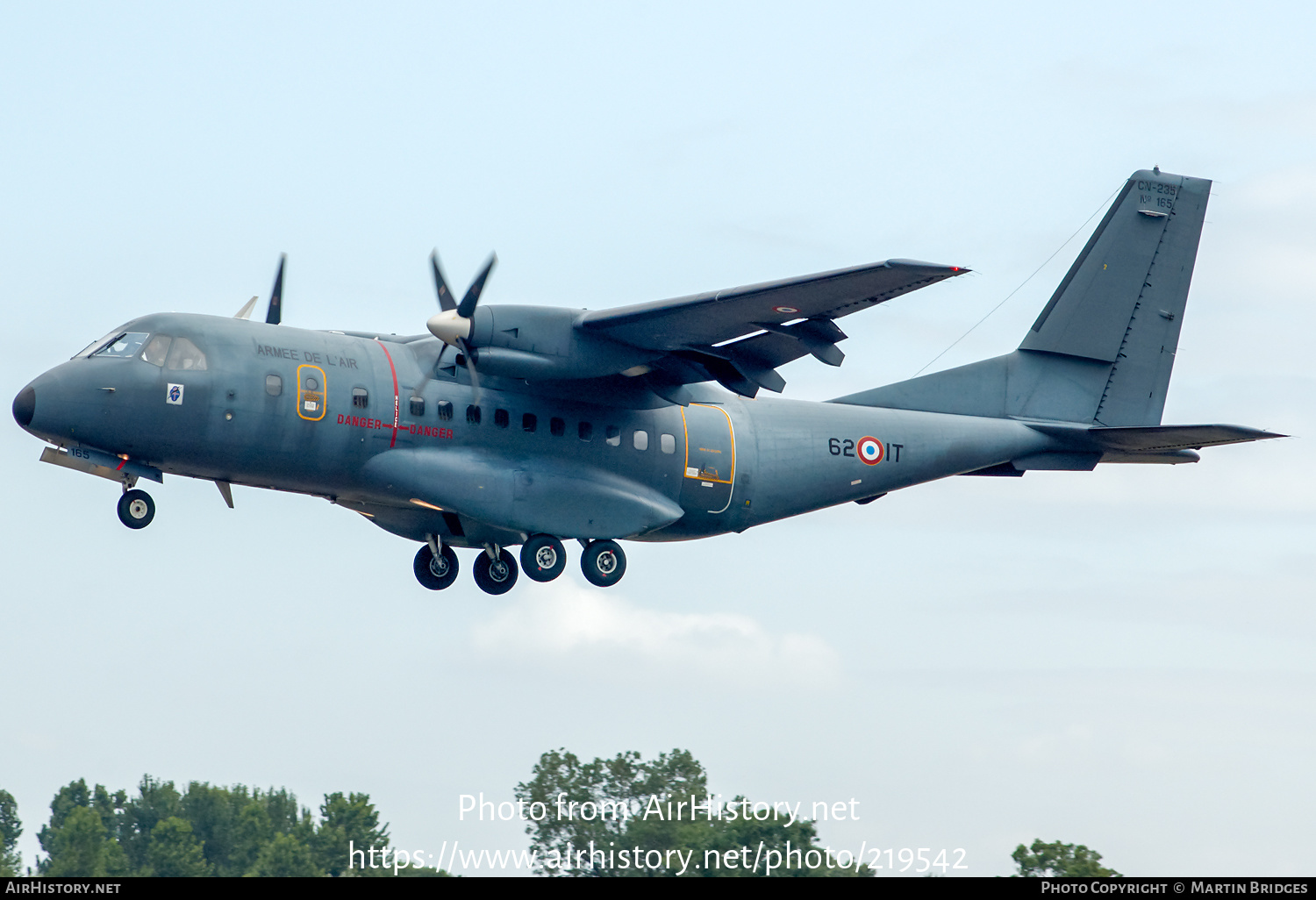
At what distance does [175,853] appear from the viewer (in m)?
40.2

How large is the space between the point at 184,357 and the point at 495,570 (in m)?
6.70

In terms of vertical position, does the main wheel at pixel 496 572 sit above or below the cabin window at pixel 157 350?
below

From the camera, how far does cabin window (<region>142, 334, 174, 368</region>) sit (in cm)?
2219

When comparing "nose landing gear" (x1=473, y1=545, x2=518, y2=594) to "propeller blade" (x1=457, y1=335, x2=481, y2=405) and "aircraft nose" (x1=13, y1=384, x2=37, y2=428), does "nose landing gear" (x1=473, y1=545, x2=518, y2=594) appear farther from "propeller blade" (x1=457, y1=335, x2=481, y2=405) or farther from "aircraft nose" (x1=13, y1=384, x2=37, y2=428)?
"aircraft nose" (x1=13, y1=384, x2=37, y2=428)

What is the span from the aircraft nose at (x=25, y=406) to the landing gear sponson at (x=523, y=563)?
702cm

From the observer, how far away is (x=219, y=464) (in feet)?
73.9

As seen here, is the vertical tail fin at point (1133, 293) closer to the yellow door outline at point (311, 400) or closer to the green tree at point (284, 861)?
the yellow door outline at point (311, 400)

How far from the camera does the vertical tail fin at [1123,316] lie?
29078mm

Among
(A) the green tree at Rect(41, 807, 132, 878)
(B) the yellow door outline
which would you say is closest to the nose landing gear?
(B) the yellow door outline

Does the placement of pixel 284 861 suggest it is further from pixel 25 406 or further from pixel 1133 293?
pixel 1133 293

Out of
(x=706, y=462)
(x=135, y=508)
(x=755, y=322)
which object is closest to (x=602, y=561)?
(x=706, y=462)

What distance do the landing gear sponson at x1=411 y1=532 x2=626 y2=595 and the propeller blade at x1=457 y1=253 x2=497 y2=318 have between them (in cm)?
381

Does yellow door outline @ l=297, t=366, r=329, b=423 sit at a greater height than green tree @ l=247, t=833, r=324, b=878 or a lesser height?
greater

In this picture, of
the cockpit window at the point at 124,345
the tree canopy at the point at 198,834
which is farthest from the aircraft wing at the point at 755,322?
the tree canopy at the point at 198,834
